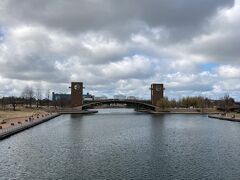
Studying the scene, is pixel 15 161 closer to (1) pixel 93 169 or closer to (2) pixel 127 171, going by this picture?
(1) pixel 93 169

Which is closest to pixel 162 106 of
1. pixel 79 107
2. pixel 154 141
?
pixel 79 107

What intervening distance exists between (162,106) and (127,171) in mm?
161851

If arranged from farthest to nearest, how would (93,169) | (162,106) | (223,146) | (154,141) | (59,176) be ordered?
1. (162,106)
2. (154,141)
3. (223,146)
4. (93,169)
5. (59,176)

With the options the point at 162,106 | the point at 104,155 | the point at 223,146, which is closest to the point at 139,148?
the point at 104,155

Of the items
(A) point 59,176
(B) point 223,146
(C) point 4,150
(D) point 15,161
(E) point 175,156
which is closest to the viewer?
(A) point 59,176

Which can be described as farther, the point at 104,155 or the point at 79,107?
the point at 79,107

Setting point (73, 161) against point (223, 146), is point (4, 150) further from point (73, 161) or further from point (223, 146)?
point (223, 146)

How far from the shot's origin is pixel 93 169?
3412 centimetres

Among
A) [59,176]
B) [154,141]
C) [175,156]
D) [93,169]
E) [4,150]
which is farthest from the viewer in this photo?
[154,141]

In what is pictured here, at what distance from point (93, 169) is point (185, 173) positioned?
25.9 feet

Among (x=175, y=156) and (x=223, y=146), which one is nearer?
(x=175, y=156)

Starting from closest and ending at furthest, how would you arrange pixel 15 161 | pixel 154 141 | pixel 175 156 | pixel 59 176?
pixel 59 176, pixel 15 161, pixel 175 156, pixel 154 141

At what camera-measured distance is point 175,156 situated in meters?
41.2

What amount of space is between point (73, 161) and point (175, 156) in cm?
1074
